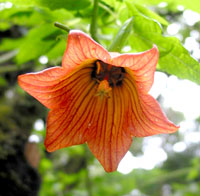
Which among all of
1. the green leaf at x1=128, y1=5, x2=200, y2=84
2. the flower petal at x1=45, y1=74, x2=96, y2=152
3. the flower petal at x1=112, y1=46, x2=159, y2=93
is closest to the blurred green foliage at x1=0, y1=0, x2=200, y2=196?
the green leaf at x1=128, y1=5, x2=200, y2=84

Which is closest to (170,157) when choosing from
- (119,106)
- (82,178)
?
(82,178)

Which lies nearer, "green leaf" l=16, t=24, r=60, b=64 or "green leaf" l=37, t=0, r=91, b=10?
"green leaf" l=37, t=0, r=91, b=10

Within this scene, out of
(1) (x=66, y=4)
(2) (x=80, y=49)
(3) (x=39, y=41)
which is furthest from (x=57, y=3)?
(2) (x=80, y=49)

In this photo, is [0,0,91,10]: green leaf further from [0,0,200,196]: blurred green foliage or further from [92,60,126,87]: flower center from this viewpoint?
[92,60,126,87]: flower center

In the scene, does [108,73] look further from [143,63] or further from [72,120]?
[143,63]

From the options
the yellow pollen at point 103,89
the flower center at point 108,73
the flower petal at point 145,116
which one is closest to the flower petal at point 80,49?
the flower petal at point 145,116

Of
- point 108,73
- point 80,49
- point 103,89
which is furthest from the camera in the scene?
point 108,73

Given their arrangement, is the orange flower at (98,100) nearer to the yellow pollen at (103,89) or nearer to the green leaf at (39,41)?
the yellow pollen at (103,89)

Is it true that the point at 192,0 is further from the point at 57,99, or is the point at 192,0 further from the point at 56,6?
the point at 57,99
